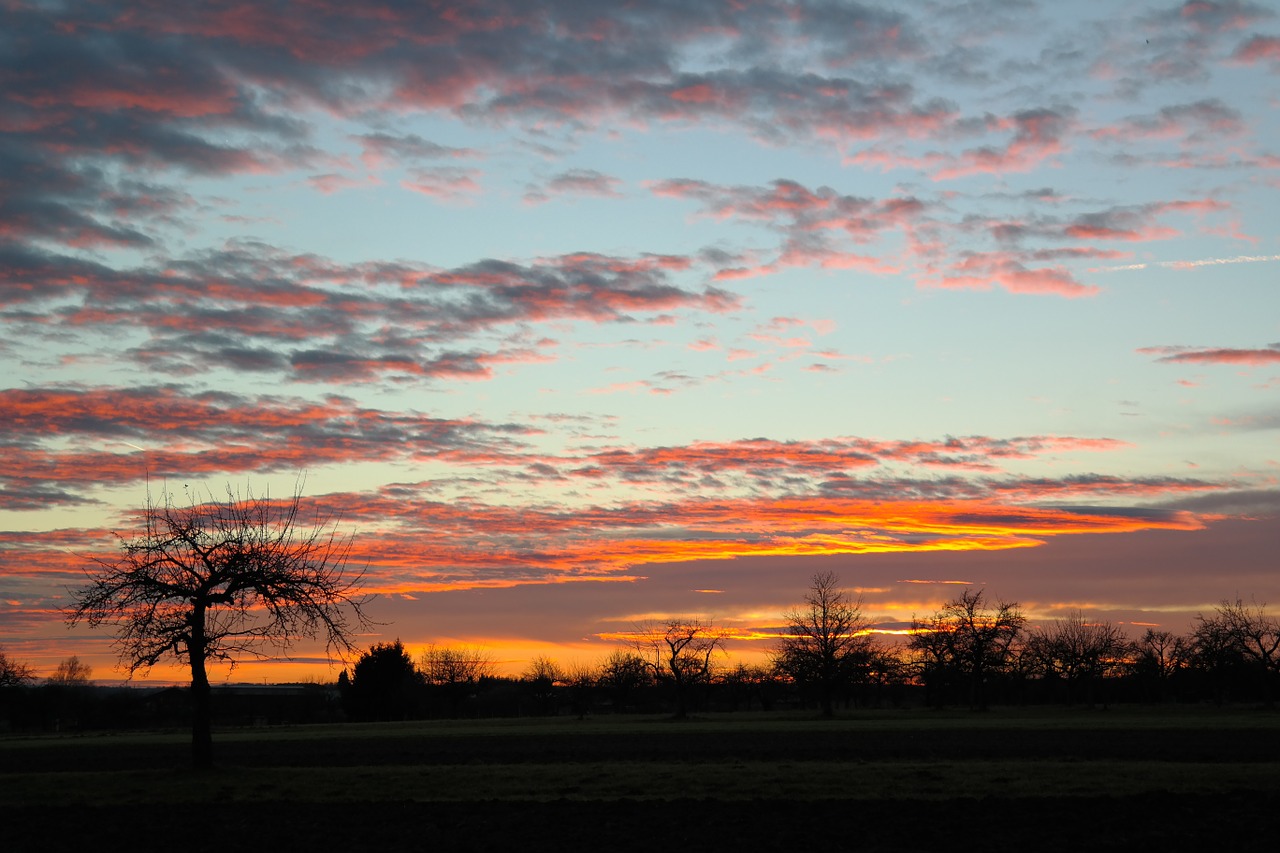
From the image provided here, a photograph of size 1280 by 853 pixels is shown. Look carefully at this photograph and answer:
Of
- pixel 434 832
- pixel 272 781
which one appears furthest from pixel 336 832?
pixel 272 781

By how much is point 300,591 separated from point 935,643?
9823cm

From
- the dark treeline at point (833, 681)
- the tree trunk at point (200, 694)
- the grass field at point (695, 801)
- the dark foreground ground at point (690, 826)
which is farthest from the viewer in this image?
the dark treeline at point (833, 681)

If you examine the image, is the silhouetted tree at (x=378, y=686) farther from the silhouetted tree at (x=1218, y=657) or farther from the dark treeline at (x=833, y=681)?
the silhouetted tree at (x=1218, y=657)

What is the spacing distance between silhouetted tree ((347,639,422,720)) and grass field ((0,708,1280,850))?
85.1m

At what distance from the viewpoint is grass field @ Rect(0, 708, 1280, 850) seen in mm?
18500

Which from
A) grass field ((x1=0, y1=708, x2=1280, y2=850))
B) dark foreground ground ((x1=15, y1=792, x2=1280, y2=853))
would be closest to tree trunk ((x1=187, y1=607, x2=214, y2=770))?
grass field ((x1=0, y1=708, x2=1280, y2=850))

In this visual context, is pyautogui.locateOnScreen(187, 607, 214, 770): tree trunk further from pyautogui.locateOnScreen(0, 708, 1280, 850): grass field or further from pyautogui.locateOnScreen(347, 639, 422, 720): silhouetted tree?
pyautogui.locateOnScreen(347, 639, 422, 720): silhouetted tree

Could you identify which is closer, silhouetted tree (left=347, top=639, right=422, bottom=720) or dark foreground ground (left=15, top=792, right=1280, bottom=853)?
dark foreground ground (left=15, top=792, right=1280, bottom=853)

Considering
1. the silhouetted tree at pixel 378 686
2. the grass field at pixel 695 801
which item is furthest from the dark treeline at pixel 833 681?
the grass field at pixel 695 801

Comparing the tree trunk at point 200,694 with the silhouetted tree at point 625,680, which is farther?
the silhouetted tree at point 625,680

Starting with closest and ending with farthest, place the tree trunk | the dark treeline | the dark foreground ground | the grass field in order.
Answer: the dark foreground ground → the grass field → the tree trunk → the dark treeline

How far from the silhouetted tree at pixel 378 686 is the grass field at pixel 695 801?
279 feet

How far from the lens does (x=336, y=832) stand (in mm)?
19766

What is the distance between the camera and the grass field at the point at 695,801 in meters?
18.5
